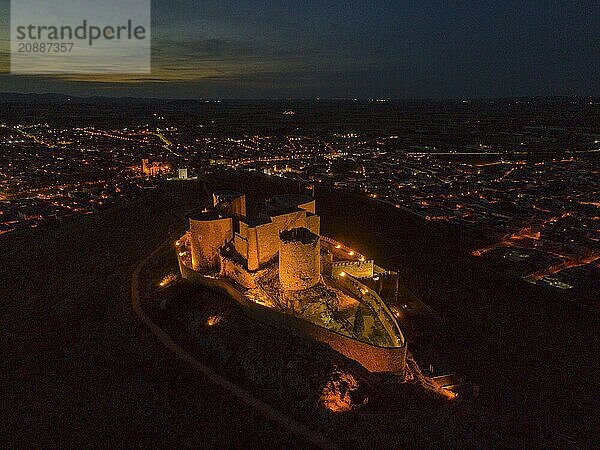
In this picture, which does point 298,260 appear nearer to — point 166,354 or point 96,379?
point 166,354

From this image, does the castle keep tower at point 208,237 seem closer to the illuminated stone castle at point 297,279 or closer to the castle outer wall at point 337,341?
the illuminated stone castle at point 297,279

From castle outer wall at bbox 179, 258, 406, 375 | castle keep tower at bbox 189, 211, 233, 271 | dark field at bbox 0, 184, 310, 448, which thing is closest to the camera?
dark field at bbox 0, 184, 310, 448

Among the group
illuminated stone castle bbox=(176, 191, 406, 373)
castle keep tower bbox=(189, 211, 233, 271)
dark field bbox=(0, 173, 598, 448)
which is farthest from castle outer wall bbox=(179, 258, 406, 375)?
castle keep tower bbox=(189, 211, 233, 271)

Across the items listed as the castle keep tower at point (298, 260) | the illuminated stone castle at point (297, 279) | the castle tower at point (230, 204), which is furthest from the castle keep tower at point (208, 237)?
the castle keep tower at point (298, 260)

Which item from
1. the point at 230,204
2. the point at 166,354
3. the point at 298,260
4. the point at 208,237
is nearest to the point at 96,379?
the point at 166,354

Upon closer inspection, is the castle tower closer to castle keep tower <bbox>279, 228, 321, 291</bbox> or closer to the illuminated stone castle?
the illuminated stone castle

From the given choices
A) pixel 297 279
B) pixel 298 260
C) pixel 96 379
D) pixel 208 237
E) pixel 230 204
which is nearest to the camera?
pixel 96 379

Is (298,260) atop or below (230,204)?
below

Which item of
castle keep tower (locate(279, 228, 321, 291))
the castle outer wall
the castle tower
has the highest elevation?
the castle tower
